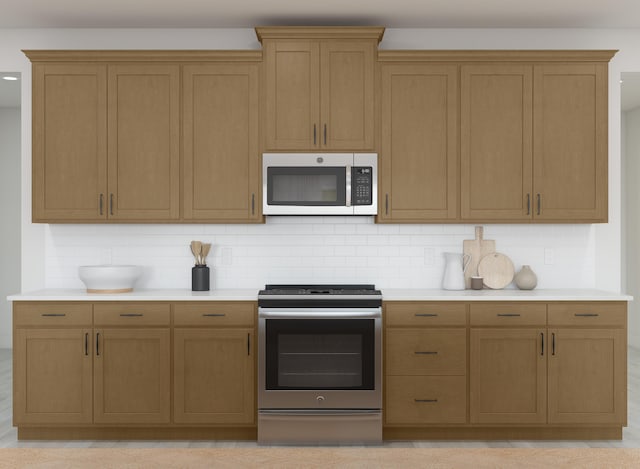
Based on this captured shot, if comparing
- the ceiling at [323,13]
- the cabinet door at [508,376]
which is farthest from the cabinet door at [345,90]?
the cabinet door at [508,376]

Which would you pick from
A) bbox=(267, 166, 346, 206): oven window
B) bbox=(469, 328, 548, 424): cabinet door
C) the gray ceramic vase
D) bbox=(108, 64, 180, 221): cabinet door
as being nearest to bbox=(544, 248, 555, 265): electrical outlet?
the gray ceramic vase

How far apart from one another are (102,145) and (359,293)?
1981 mm

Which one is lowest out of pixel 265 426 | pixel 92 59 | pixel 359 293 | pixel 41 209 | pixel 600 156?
pixel 265 426

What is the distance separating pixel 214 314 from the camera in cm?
402

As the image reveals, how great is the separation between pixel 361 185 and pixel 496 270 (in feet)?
3.88

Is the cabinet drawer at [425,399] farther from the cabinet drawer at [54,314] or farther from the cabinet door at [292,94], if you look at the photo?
the cabinet drawer at [54,314]

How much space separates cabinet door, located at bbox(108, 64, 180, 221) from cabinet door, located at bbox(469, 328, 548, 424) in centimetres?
221

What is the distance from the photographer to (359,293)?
4059 millimetres

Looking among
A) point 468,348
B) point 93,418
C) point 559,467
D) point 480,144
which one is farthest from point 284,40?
point 559,467

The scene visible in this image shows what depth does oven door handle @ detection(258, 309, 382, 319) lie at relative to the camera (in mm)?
3977

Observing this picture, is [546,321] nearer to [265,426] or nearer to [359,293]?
[359,293]

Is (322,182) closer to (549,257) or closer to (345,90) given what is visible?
(345,90)

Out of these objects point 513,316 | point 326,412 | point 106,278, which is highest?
point 106,278

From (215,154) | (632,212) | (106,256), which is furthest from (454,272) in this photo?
(632,212)
